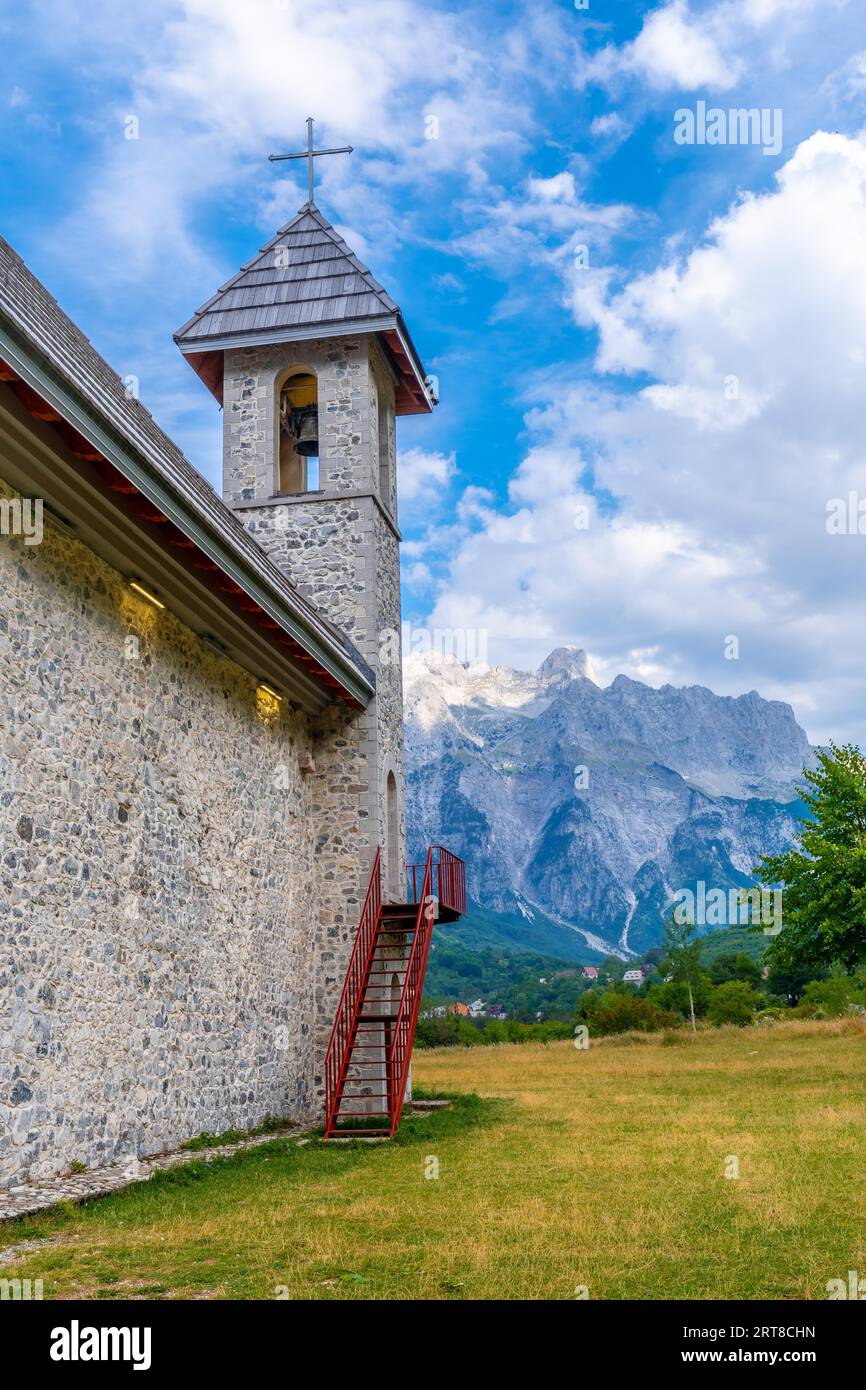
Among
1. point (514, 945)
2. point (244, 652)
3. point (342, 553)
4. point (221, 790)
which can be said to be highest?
point (342, 553)

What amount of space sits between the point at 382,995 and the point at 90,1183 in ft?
24.1

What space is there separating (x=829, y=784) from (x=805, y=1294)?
18.2 m

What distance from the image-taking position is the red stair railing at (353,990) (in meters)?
12.9

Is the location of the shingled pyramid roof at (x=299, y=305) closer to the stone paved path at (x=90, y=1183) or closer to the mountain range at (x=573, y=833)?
the stone paved path at (x=90, y=1183)

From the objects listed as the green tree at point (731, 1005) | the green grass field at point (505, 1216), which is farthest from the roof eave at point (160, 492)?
the green tree at point (731, 1005)

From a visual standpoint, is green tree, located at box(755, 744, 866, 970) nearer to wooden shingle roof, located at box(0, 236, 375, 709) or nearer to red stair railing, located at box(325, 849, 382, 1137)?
red stair railing, located at box(325, 849, 382, 1137)

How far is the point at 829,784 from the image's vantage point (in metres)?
22.3

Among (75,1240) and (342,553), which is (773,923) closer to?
(342,553)

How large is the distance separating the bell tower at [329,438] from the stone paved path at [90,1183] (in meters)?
6.13

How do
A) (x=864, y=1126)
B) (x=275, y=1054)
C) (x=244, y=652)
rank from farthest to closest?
(x=275, y=1054), (x=244, y=652), (x=864, y=1126)

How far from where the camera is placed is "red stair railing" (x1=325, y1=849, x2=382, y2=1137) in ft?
42.4

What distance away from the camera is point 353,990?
1444 cm

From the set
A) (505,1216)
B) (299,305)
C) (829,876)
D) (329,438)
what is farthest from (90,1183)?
(829,876)
